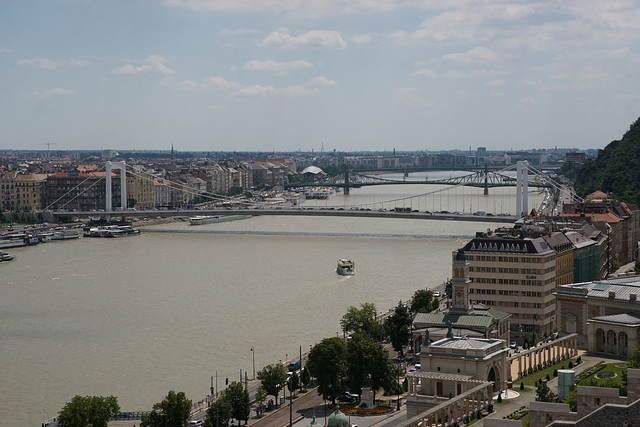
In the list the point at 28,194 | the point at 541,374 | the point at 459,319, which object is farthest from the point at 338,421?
the point at 28,194

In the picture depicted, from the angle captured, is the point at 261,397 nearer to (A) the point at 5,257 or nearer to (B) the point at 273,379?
(B) the point at 273,379

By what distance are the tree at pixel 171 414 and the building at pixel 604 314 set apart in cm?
537

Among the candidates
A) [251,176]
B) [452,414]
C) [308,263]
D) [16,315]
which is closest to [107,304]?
[16,315]

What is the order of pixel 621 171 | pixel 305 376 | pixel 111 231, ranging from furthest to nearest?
pixel 621 171, pixel 111 231, pixel 305 376

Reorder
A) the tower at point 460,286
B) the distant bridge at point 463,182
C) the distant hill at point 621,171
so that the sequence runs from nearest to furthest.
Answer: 1. the tower at point 460,286
2. the distant hill at point 621,171
3. the distant bridge at point 463,182

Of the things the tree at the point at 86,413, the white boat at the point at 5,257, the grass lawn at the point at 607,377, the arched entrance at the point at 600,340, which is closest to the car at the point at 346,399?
the tree at the point at 86,413

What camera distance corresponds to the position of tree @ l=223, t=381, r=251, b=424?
11.5 m

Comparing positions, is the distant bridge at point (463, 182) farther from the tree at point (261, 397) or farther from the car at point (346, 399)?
the tree at point (261, 397)

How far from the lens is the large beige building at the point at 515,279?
17.0 metres

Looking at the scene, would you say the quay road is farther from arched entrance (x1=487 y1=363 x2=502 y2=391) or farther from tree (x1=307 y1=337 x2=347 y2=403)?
arched entrance (x1=487 y1=363 x2=502 y2=391)

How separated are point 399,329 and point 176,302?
625 cm

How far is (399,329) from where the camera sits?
49.1ft

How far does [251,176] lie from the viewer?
74312 mm

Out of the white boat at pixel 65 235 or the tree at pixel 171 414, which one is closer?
the tree at pixel 171 414
